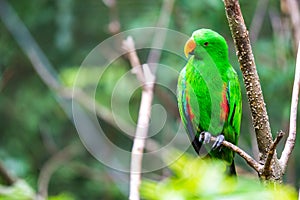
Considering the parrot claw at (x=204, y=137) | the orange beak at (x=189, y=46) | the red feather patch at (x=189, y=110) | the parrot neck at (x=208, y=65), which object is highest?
the orange beak at (x=189, y=46)

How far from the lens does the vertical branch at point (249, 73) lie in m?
0.68

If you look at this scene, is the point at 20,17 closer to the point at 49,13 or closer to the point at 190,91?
the point at 49,13

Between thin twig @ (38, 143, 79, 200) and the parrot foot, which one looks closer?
the parrot foot

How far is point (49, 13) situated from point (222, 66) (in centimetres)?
297

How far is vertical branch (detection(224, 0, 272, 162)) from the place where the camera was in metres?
0.68

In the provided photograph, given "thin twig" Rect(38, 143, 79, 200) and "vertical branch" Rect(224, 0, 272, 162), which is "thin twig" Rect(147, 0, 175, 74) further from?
"vertical branch" Rect(224, 0, 272, 162)

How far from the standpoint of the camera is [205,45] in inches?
27.3

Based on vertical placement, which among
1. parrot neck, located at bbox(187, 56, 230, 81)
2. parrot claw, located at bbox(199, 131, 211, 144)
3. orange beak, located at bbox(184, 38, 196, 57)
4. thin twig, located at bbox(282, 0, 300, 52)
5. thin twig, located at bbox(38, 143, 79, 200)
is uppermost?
thin twig, located at bbox(282, 0, 300, 52)

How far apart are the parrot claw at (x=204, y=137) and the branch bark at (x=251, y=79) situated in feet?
0.22

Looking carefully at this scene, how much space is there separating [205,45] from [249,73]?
0.23ft

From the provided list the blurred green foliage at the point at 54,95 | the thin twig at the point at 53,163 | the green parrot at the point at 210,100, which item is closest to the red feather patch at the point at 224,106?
the green parrot at the point at 210,100

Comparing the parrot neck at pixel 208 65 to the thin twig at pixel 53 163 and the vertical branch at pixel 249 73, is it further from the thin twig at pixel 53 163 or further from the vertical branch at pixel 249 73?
the thin twig at pixel 53 163

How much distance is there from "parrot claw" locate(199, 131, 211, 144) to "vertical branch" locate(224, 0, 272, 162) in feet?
0.22

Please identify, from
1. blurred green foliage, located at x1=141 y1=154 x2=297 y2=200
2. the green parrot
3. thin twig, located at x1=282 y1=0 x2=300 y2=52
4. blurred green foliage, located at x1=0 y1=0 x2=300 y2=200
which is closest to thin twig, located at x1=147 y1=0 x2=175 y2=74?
blurred green foliage, located at x1=0 y1=0 x2=300 y2=200
